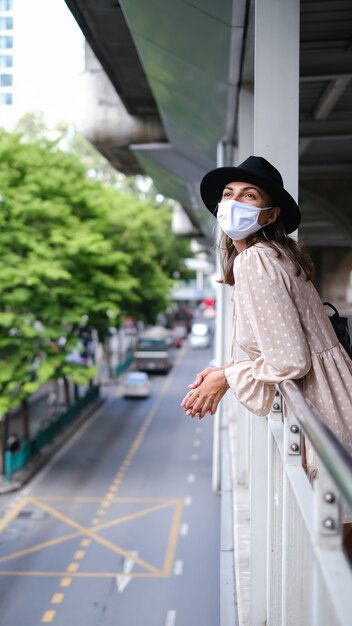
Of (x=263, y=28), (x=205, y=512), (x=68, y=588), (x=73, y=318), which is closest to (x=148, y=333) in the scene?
(x=73, y=318)

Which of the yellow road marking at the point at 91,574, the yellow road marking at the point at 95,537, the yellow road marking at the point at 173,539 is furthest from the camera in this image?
the yellow road marking at the point at 95,537

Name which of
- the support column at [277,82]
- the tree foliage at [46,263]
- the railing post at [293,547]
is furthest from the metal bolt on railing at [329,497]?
the tree foliage at [46,263]

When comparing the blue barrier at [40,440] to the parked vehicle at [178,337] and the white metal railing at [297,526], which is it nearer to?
the white metal railing at [297,526]

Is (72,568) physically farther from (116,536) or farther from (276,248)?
(276,248)

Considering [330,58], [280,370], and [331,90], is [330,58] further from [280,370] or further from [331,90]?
[280,370]

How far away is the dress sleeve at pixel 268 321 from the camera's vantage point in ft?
8.42

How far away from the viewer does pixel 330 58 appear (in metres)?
7.73

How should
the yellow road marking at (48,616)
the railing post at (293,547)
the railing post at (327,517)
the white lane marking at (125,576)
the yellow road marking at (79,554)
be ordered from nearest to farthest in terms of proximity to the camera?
the railing post at (327,517), the railing post at (293,547), the yellow road marking at (48,616), the white lane marking at (125,576), the yellow road marking at (79,554)

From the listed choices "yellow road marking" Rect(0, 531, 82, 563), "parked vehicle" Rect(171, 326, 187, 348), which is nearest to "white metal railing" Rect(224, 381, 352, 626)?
"yellow road marking" Rect(0, 531, 82, 563)

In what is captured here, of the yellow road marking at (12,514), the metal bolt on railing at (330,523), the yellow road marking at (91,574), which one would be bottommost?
the yellow road marking at (12,514)

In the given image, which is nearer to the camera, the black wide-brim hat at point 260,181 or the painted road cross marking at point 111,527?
the black wide-brim hat at point 260,181

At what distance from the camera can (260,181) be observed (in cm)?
297

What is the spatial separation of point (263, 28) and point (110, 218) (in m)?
28.1

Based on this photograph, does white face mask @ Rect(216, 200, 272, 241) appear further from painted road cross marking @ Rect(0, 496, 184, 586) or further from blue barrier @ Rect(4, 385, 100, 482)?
blue barrier @ Rect(4, 385, 100, 482)
